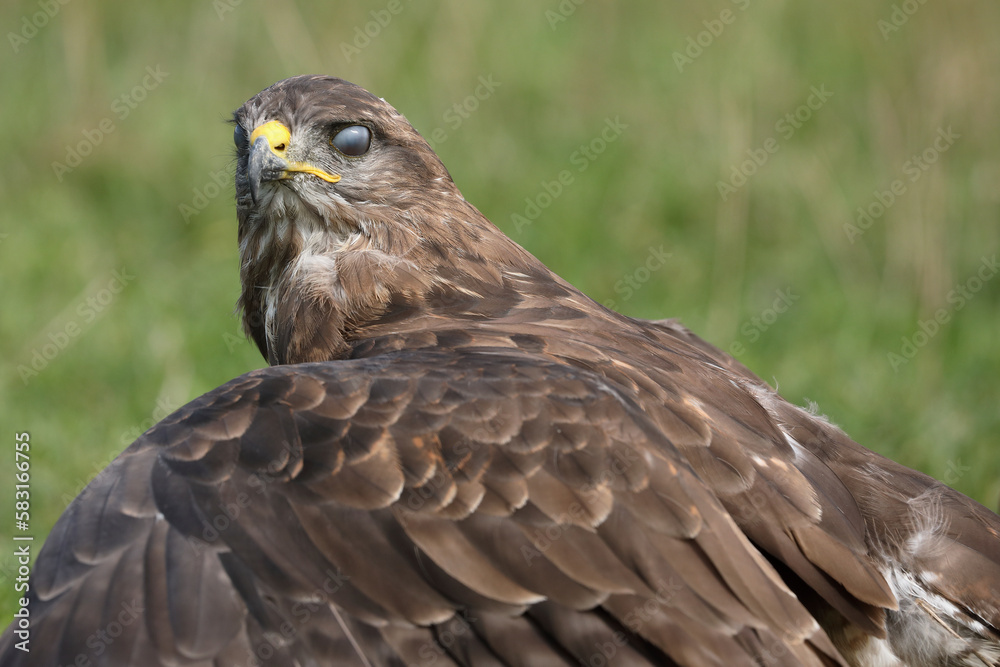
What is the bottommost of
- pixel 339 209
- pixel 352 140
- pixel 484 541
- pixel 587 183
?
pixel 484 541

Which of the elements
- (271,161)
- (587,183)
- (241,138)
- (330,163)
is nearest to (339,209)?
(330,163)

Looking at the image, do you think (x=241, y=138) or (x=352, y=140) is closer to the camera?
(x=352, y=140)

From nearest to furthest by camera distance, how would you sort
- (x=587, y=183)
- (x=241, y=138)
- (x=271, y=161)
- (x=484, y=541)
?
(x=484, y=541) < (x=271, y=161) < (x=241, y=138) < (x=587, y=183)

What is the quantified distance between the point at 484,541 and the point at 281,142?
204 centimetres

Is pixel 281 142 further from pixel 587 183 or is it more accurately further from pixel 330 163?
pixel 587 183

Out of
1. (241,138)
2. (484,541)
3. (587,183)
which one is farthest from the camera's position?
(587,183)

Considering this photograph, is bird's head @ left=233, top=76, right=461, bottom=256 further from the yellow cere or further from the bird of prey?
the bird of prey

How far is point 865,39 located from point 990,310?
10.9 feet

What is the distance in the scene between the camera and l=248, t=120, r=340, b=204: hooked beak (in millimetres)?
4512

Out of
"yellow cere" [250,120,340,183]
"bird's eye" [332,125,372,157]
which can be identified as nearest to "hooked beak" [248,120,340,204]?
"yellow cere" [250,120,340,183]

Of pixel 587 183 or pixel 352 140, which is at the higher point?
pixel 587 183

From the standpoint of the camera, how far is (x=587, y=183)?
901 centimetres

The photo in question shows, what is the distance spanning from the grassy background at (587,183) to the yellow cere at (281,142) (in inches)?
77.4

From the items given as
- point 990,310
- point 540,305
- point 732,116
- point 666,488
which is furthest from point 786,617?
point 732,116
